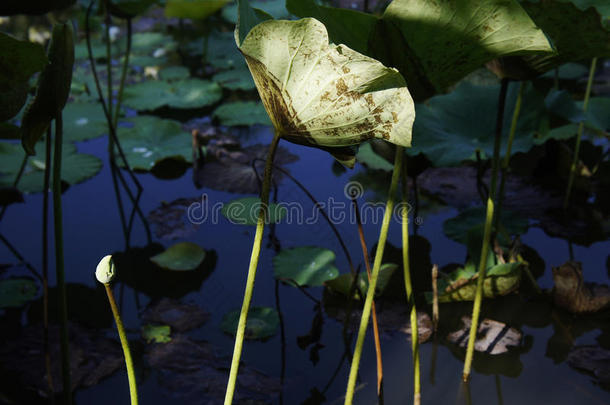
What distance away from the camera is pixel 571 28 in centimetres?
89

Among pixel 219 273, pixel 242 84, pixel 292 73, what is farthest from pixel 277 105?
pixel 242 84

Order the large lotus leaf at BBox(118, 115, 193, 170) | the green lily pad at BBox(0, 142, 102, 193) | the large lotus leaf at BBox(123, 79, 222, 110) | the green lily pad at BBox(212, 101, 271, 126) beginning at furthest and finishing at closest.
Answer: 1. the large lotus leaf at BBox(123, 79, 222, 110)
2. the green lily pad at BBox(212, 101, 271, 126)
3. the large lotus leaf at BBox(118, 115, 193, 170)
4. the green lily pad at BBox(0, 142, 102, 193)

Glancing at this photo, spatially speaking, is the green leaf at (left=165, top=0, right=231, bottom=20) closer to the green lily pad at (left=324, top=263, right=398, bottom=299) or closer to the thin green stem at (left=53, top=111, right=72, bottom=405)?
the green lily pad at (left=324, top=263, right=398, bottom=299)

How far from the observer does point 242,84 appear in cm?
269

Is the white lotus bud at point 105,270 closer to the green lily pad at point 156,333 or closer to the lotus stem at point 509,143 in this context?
the green lily pad at point 156,333

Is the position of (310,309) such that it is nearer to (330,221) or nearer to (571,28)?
(330,221)

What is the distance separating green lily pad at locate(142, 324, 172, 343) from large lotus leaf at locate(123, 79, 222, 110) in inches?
55.6

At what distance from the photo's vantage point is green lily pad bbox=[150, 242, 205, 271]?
1.48 m

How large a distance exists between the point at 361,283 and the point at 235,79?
172cm

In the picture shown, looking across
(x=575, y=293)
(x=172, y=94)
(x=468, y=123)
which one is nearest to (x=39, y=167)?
(x=172, y=94)

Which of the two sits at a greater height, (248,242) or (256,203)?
(256,203)

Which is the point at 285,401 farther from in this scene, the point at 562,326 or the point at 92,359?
the point at 562,326

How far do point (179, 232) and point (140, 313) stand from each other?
14.7 inches

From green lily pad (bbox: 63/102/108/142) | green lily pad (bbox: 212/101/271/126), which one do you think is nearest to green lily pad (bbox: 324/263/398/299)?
green lily pad (bbox: 212/101/271/126)
